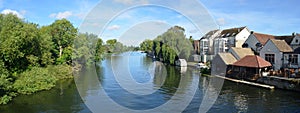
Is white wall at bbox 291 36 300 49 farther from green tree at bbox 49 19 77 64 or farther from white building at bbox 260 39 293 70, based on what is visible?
green tree at bbox 49 19 77 64

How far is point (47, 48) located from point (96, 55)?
51.8 ft

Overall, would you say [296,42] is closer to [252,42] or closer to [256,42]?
[256,42]

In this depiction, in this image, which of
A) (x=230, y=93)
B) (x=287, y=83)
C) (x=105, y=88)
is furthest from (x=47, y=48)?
(x=287, y=83)

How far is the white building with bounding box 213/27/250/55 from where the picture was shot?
38.1 meters

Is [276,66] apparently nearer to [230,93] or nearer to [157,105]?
[230,93]

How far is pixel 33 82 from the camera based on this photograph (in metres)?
18.6

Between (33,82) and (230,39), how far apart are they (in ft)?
96.0

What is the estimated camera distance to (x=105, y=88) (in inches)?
772

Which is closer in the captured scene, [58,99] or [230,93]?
[58,99]

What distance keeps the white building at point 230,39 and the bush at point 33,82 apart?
26.9 meters

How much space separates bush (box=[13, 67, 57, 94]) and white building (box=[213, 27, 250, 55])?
2690 cm

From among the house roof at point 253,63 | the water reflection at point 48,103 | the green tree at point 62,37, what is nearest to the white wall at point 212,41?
the house roof at point 253,63

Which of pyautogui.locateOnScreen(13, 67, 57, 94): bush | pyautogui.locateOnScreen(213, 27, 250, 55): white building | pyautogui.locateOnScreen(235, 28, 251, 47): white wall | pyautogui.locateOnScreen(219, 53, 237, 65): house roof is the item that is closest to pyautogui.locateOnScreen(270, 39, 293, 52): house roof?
pyautogui.locateOnScreen(219, 53, 237, 65): house roof

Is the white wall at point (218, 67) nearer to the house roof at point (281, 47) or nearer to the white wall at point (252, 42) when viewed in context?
the house roof at point (281, 47)
